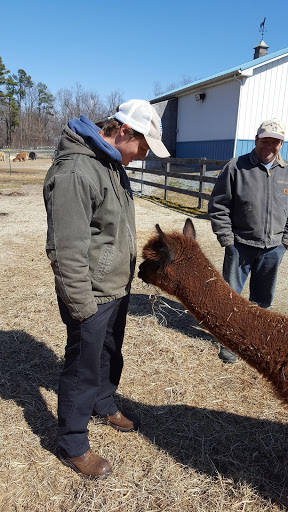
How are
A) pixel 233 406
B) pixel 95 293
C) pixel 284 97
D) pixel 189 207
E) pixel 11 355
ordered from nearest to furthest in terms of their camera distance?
pixel 95 293
pixel 233 406
pixel 11 355
pixel 189 207
pixel 284 97

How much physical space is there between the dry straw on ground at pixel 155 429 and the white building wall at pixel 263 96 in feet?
52.8

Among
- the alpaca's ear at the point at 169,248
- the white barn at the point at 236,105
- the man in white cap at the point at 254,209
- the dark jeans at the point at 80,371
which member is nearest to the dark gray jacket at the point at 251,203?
the man in white cap at the point at 254,209

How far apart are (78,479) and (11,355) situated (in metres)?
1.78

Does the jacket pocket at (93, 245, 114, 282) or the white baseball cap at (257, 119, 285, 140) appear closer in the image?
the jacket pocket at (93, 245, 114, 282)

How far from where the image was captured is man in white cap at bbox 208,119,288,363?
11.4 ft

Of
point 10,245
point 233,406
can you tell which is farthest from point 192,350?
point 10,245

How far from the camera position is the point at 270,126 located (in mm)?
3258

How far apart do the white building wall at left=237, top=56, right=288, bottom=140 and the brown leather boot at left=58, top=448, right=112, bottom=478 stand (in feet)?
61.6

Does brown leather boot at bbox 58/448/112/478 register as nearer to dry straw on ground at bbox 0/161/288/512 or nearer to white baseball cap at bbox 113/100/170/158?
dry straw on ground at bbox 0/161/288/512

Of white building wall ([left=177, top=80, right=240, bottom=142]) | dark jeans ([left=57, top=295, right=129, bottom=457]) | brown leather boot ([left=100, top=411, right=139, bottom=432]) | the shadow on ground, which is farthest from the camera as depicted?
white building wall ([left=177, top=80, right=240, bottom=142])

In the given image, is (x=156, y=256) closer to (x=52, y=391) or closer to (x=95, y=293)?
(x=95, y=293)

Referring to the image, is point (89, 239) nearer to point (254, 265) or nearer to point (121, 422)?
point (121, 422)

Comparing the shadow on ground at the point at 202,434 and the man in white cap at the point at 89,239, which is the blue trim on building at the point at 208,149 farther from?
the man in white cap at the point at 89,239

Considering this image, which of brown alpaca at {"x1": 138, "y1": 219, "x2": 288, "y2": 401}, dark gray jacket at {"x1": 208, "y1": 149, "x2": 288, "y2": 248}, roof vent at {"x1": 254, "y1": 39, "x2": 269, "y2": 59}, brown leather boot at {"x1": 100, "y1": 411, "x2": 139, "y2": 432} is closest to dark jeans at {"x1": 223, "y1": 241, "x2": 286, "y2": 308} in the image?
dark gray jacket at {"x1": 208, "y1": 149, "x2": 288, "y2": 248}
